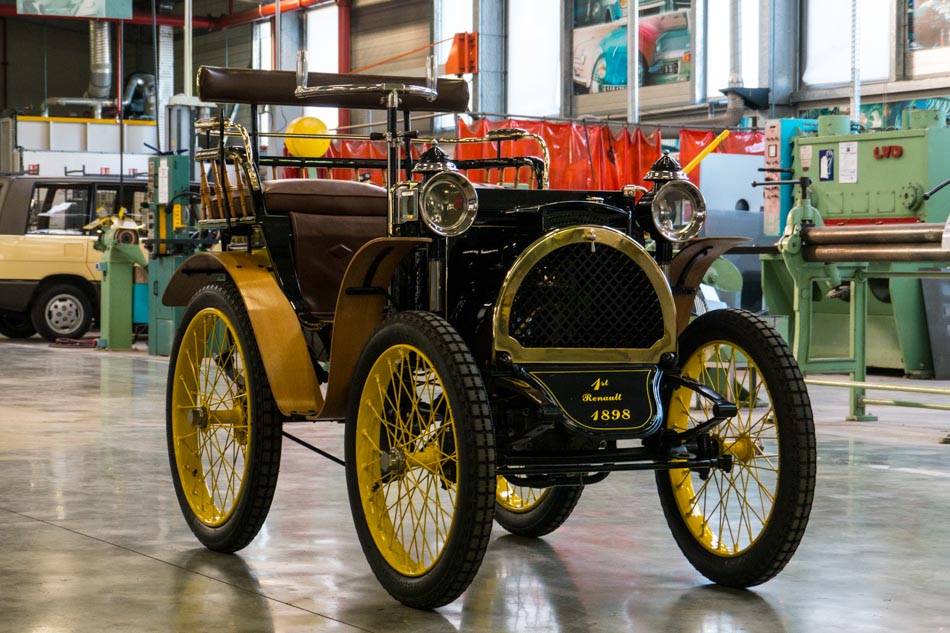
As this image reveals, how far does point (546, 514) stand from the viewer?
4828 millimetres

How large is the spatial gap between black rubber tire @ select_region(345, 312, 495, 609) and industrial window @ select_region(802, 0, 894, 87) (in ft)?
39.3

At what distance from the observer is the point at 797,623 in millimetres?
3619

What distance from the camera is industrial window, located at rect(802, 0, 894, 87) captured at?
49.2 feet

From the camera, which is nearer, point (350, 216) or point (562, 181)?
point (350, 216)

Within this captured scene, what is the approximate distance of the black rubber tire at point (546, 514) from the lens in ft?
15.8

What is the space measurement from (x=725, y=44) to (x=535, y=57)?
398 cm

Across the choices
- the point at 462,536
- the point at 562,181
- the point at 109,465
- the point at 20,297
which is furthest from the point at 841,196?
the point at 20,297

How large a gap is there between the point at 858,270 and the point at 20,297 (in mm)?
10275

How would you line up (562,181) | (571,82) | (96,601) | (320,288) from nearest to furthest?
(96,601) < (320,288) < (562,181) < (571,82)

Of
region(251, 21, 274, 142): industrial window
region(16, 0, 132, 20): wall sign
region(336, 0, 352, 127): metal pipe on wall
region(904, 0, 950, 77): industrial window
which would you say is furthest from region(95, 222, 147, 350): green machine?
region(251, 21, 274, 142): industrial window

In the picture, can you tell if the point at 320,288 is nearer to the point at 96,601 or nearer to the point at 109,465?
the point at 96,601

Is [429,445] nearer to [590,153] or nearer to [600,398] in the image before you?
[600,398]

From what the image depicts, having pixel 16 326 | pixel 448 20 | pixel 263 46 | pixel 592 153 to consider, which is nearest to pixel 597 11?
pixel 448 20

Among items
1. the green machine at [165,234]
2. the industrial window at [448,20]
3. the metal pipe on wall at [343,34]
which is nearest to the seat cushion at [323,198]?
the green machine at [165,234]
